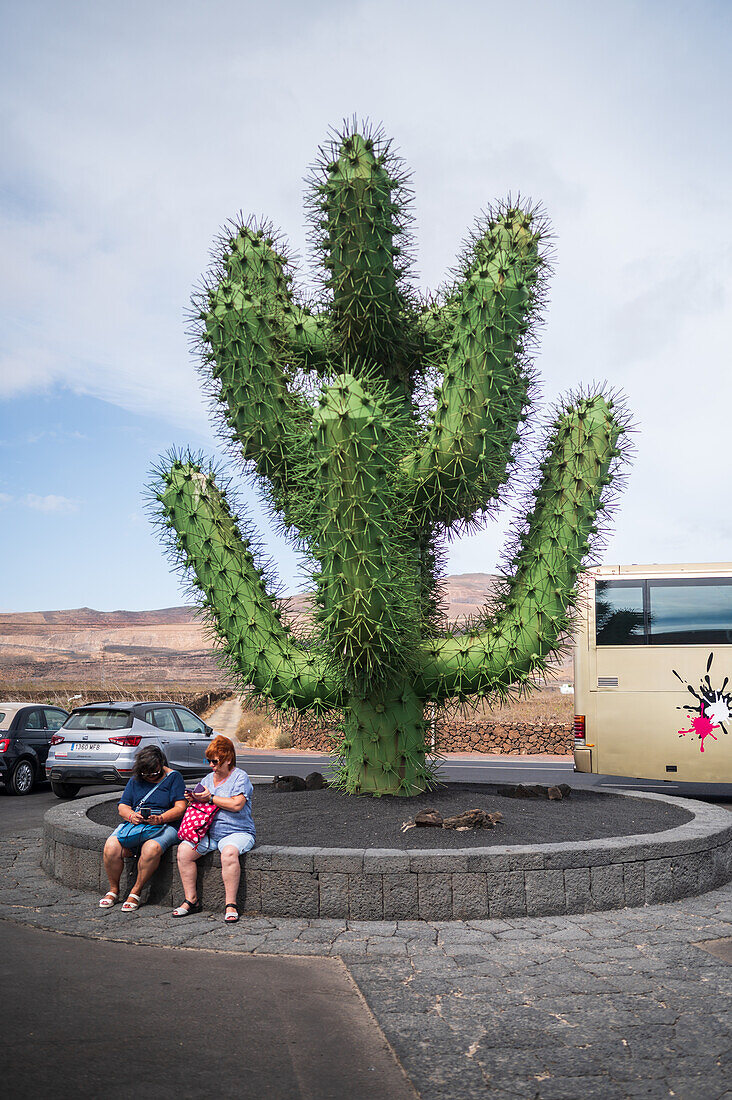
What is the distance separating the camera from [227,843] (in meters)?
A: 5.72

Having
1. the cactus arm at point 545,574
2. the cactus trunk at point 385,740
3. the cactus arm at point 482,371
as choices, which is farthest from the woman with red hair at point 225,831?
the cactus arm at point 482,371

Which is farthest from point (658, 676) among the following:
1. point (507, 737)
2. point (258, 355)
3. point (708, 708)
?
point (507, 737)

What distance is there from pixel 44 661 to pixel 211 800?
82883mm

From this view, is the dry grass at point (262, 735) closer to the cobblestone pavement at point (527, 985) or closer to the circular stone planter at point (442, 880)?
the circular stone planter at point (442, 880)

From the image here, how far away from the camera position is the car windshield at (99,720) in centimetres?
1277

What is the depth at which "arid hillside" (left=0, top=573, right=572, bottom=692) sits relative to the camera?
2813 inches

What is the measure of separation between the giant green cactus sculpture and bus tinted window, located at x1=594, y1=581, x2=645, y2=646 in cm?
539

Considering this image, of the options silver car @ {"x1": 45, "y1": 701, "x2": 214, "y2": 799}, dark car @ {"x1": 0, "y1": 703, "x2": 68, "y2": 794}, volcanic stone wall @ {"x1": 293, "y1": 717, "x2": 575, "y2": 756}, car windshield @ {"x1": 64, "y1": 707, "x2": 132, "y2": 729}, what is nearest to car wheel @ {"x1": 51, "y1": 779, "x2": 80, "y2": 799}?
silver car @ {"x1": 45, "y1": 701, "x2": 214, "y2": 799}

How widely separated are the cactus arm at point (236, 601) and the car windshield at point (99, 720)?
6144mm

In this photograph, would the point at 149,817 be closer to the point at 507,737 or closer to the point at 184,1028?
the point at 184,1028

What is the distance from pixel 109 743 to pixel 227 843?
7311mm

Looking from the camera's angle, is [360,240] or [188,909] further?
[360,240]

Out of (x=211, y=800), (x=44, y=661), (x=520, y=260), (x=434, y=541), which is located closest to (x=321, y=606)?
(x=211, y=800)

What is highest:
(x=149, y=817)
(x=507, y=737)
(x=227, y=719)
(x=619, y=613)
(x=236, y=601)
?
(x=619, y=613)
